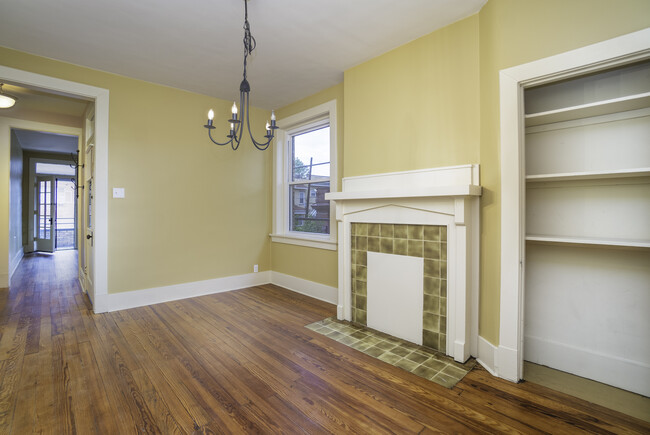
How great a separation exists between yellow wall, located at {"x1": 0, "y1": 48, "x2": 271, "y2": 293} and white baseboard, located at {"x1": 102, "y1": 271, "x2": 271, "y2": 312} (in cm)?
9

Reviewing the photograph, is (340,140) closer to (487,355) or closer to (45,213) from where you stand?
(487,355)

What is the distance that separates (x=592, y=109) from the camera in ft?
5.95

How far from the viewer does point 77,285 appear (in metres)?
4.63

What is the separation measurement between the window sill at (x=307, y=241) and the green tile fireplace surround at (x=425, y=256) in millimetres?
805

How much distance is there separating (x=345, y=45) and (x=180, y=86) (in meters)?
2.24

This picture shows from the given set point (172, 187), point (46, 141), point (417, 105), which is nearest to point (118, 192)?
point (172, 187)

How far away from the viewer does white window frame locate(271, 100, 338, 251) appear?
3666 mm

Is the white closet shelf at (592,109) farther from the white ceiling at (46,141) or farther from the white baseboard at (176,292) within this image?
the white ceiling at (46,141)

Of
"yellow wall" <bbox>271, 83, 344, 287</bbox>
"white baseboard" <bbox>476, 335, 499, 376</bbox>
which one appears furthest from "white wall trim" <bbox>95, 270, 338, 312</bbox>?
"white baseboard" <bbox>476, 335, 499, 376</bbox>

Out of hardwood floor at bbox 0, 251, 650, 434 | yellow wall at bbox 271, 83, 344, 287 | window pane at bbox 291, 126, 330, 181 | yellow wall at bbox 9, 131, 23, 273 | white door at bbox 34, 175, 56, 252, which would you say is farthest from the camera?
white door at bbox 34, 175, 56, 252

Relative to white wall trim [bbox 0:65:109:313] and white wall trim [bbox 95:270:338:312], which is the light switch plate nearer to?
white wall trim [bbox 0:65:109:313]

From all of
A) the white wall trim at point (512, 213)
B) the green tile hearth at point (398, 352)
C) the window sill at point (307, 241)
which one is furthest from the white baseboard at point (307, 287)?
the white wall trim at point (512, 213)

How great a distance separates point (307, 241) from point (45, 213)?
9.10m

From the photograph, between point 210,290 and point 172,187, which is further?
point 210,290
